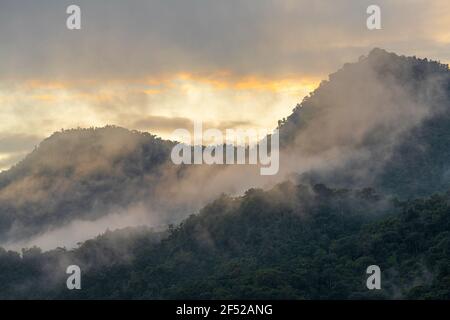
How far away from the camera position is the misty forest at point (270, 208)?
81.2 meters

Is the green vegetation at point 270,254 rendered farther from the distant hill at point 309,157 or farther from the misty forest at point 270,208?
the distant hill at point 309,157

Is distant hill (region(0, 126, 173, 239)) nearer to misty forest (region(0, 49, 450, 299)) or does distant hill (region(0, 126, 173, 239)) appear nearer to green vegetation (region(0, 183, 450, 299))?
misty forest (region(0, 49, 450, 299))

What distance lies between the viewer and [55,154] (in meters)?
170

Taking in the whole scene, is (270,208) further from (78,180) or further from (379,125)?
(78,180)

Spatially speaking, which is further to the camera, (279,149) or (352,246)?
(279,149)

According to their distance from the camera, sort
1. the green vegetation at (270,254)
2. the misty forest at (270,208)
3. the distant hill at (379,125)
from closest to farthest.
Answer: the green vegetation at (270,254) < the misty forest at (270,208) < the distant hill at (379,125)

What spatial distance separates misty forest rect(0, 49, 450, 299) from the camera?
81188mm

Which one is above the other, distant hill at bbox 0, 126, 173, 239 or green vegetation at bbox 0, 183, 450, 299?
distant hill at bbox 0, 126, 173, 239

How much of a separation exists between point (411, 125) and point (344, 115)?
11809 mm

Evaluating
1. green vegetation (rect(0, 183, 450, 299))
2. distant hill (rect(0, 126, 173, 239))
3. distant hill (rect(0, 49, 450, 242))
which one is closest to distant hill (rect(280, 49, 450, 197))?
distant hill (rect(0, 49, 450, 242))

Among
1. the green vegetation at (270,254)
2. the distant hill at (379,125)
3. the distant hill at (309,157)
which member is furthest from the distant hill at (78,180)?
the green vegetation at (270,254)

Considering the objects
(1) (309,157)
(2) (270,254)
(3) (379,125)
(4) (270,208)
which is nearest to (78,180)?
(1) (309,157)

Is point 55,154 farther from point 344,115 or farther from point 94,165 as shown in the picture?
point 344,115
